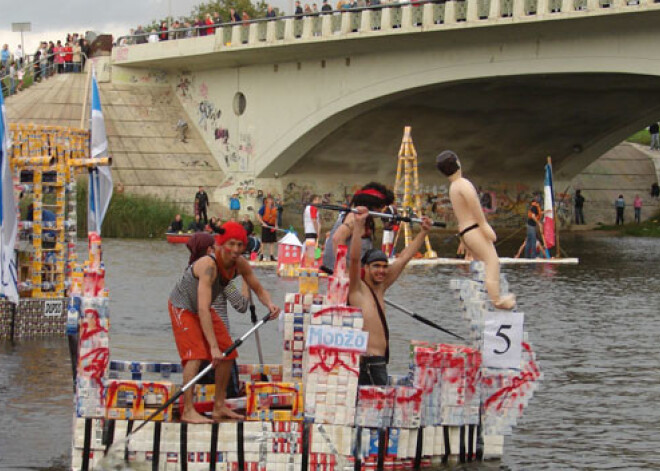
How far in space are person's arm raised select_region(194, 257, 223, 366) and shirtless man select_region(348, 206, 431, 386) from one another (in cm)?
104

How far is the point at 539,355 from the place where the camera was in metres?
18.0

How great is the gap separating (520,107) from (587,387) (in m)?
34.8

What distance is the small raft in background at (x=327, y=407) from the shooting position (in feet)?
33.8

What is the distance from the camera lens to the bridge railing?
38.1m

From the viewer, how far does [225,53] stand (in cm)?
5088

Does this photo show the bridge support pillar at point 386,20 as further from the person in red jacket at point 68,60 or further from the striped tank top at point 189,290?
the striped tank top at point 189,290

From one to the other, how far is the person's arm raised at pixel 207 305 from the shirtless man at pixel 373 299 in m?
1.04

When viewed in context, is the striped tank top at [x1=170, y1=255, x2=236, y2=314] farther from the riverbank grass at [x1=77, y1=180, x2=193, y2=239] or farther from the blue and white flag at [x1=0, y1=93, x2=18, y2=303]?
the riverbank grass at [x1=77, y1=180, x2=193, y2=239]

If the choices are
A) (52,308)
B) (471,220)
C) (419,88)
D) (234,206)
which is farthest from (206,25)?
(471,220)

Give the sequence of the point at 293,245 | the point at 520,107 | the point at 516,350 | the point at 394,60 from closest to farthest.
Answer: the point at 516,350, the point at 293,245, the point at 394,60, the point at 520,107

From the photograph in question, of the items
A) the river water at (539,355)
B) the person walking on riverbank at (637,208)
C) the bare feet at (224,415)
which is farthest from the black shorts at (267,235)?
the person walking on riverbank at (637,208)

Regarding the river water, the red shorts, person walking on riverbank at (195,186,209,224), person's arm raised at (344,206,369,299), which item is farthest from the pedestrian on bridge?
the red shorts

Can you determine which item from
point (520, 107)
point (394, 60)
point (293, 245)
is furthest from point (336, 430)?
point (520, 107)

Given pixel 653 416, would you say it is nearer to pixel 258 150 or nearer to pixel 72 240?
pixel 72 240
